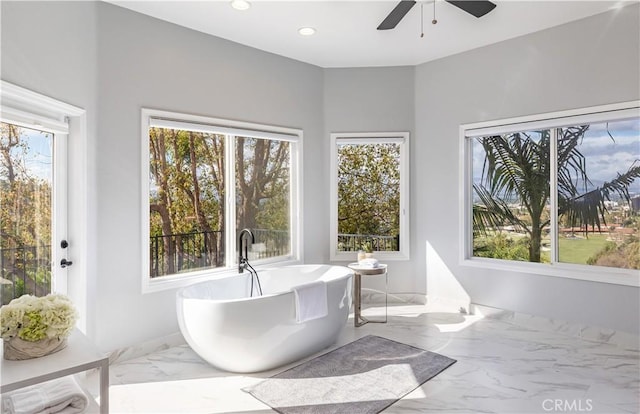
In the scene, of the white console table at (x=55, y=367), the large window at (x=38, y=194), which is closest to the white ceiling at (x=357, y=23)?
the large window at (x=38, y=194)

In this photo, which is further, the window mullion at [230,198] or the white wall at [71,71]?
the window mullion at [230,198]

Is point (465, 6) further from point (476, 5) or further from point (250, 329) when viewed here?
point (250, 329)

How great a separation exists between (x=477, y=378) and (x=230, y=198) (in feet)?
8.99

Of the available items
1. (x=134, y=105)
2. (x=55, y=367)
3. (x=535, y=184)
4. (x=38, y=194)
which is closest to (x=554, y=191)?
(x=535, y=184)

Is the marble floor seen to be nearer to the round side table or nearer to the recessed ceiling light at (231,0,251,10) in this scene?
the round side table

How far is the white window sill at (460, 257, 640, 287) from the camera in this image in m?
3.43

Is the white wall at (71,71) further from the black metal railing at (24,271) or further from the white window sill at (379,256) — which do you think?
the white window sill at (379,256)

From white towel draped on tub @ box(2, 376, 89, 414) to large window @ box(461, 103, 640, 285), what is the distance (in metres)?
3.84

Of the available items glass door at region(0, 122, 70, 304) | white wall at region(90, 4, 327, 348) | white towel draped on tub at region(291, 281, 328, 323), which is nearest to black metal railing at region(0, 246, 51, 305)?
glass door at region(0, 122, 70, 304)

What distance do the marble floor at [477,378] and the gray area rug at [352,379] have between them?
0.29 ft

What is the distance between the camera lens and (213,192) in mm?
3980

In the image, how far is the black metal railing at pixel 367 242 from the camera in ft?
16.0

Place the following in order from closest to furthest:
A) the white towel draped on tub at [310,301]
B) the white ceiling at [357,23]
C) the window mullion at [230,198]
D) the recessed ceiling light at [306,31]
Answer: the white towel draped on tub at [310,301] < the white ceiling at [357,23] < the recessed ceiling light at [306,31] < the window mullion at [230,198]

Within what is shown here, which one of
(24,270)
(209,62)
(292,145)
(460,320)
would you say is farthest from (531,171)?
(24,270)
